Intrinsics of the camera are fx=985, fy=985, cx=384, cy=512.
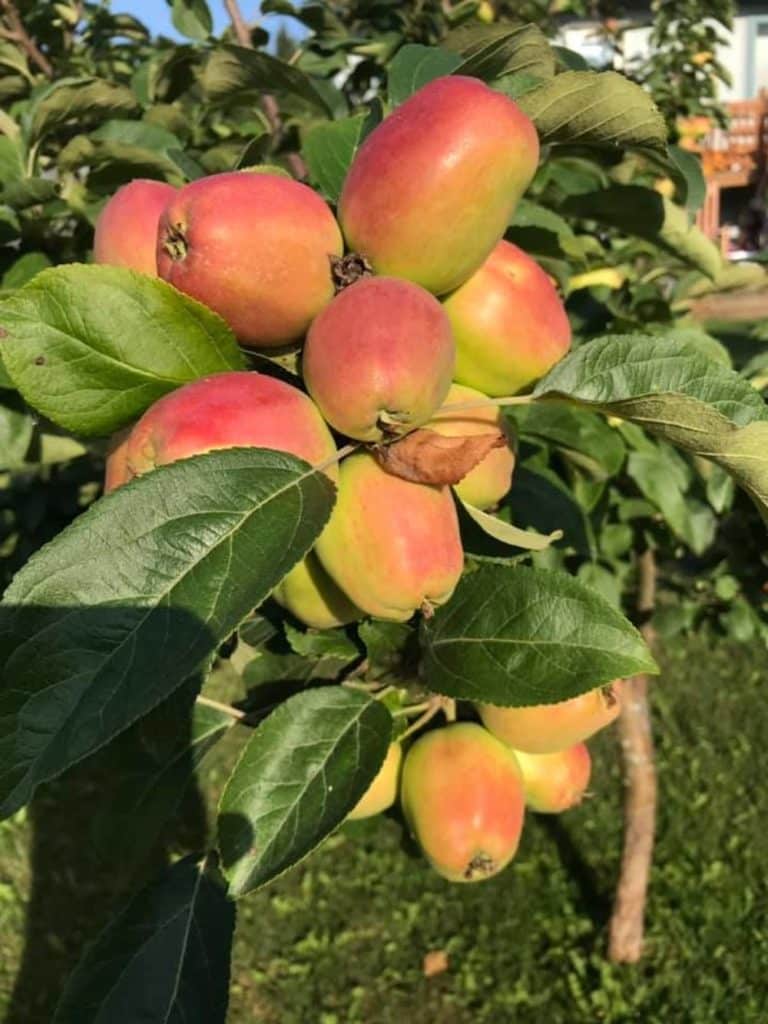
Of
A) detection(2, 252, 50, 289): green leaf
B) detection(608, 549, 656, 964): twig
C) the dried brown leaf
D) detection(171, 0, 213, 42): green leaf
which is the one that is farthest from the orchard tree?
detection(608, 549, 656, 964): twig

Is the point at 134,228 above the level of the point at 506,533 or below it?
above

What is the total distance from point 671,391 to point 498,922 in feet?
8.50

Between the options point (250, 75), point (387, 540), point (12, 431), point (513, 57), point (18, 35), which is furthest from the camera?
point (18, 35)

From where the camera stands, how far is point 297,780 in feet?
2.41

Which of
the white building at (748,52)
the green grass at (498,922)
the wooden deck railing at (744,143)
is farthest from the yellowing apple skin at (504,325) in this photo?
the white building at (748,52)

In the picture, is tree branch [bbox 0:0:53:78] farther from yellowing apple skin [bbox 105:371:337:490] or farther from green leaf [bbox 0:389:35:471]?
yellowing apple skin [bbox 105:371:337:490]

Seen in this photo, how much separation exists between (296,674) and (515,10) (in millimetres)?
2400

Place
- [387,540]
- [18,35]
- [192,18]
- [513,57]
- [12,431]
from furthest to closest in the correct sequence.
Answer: [18,35] < [192,18] < [12,431] < [513,57] < [387,540]

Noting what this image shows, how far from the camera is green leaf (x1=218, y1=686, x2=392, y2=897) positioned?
2.25ft

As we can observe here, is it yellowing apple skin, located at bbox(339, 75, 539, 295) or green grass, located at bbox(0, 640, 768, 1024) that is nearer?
yellowing apple skin, located at bbox(339, 75, 539, 295)

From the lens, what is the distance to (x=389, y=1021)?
2.62 m

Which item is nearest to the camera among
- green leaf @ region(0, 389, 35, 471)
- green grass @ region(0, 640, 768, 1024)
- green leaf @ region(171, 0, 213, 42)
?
green leaf @ region(0, 389, 35, 471)

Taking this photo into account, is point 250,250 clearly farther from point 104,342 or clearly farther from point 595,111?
point 595,111

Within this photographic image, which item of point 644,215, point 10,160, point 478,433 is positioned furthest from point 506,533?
point 10,160
